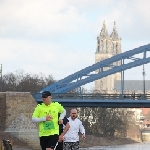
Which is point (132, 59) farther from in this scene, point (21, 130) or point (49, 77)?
point (49, 77)

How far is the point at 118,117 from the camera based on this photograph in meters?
113

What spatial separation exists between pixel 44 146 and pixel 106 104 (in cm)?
5368

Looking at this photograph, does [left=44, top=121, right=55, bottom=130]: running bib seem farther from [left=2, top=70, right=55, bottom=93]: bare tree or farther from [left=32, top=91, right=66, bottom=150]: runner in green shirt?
[left=2, top=70, right=55, bottom=93]: bare tree

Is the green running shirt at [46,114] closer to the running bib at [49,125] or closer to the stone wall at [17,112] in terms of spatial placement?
the running bib at [49,125]

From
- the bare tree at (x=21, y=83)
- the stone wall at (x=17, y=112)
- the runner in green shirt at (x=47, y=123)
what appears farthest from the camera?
the bare tree at (x=21, y=83)

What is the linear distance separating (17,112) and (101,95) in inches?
627

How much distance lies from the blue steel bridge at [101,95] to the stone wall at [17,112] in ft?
6.57

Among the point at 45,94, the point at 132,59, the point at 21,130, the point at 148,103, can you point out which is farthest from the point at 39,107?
the point at 132,59

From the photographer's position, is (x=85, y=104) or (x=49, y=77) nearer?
(x=85, y=104)

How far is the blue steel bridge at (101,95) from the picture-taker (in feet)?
227

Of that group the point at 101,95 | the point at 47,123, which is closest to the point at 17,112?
the point at 101,95

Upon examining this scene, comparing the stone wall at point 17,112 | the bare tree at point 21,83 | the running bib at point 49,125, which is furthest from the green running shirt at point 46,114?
the bare tree at point 21,83

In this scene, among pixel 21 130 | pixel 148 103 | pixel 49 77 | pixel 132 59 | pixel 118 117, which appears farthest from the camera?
pixel 49 77

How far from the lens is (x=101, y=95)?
8000 cm
